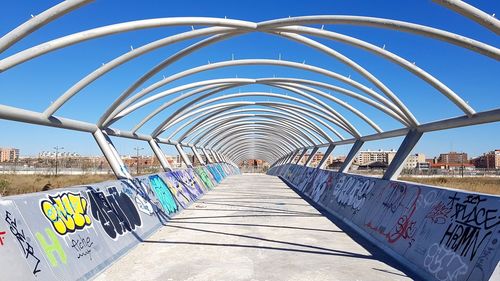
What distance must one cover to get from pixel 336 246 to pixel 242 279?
12.7ft

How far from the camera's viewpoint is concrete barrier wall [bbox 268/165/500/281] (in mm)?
6695

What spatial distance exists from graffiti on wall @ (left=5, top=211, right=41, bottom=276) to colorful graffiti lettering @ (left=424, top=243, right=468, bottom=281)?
6729mm

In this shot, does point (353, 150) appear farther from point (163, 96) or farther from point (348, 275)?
point (348, 275)

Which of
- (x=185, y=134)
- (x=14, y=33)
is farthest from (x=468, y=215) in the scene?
(x=185, y=134)

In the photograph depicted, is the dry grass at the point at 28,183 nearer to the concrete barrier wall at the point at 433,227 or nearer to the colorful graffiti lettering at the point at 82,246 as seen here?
the colorful graffiti lettering at the point at 82,246

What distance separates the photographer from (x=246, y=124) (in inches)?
1662

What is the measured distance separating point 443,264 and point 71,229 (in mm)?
6983

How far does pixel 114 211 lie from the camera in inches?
397

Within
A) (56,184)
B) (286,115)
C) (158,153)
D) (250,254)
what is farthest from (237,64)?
(56,184)

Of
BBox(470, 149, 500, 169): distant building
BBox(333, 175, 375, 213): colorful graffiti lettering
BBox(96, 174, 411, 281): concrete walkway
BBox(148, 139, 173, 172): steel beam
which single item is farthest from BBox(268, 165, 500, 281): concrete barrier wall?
BBox(470, 149, 500, 169): distant building

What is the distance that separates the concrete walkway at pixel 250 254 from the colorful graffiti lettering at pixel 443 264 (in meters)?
0.58

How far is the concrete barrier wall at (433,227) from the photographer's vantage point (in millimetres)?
6695

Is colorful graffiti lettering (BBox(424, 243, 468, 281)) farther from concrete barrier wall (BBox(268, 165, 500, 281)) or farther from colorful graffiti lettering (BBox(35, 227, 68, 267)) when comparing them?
colorful graffiti lettering (BBox(35, 227, 68, 267))

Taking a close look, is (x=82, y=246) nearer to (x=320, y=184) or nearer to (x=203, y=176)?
(x=320, y=184)
